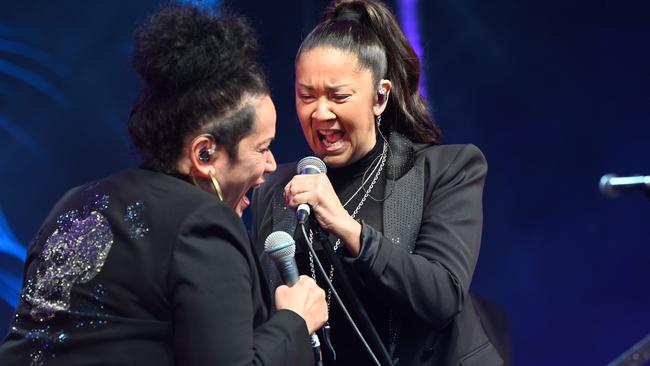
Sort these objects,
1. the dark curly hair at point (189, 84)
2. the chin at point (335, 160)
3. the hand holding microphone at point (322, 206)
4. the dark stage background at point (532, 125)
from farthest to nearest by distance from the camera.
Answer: the dark stage background at point (532, 125), the chin at point (335, 160), the hand holding microphone at point (322, 206), the dark curly hair at point (189, 84)

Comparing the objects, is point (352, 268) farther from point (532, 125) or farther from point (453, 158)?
point (532, 125)

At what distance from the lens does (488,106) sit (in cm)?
453

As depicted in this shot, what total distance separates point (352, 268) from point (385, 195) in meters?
0.32

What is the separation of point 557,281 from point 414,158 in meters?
2.12

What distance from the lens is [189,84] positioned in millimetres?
1964

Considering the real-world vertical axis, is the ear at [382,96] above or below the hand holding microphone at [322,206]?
above

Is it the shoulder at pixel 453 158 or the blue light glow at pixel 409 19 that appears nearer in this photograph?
the shoulder at pixel 453 158

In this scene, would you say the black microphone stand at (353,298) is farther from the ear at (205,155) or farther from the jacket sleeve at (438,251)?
the ear at (205,155)

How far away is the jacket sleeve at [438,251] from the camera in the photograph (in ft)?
7.47

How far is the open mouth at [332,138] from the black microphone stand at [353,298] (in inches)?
14.0

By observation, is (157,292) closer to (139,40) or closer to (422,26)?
(139,40)

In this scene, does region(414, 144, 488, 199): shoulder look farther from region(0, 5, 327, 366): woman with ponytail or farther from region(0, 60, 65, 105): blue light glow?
region(0, 60, 65, 105): blue light glow

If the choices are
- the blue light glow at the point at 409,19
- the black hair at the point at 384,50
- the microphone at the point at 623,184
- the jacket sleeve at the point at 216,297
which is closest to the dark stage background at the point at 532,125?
the blue light glow at the point at 409,19

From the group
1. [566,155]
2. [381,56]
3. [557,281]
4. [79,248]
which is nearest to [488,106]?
[566,155]
